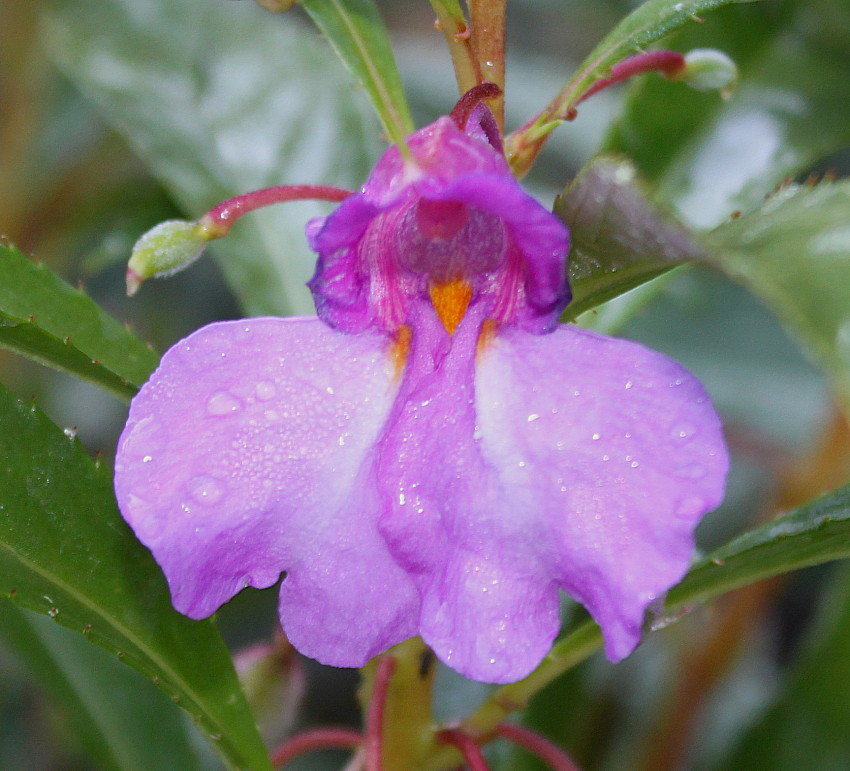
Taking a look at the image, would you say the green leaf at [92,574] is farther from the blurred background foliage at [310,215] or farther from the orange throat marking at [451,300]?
the orange throat marking at [451,300]

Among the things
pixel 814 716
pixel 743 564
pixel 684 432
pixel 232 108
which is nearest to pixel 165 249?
pixel 684 432


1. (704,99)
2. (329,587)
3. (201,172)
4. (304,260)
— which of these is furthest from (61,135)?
(329,587)

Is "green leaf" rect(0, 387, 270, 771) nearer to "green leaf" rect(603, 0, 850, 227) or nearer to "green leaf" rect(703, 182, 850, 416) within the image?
"green leaf" rect(703, 182, 850, 416)

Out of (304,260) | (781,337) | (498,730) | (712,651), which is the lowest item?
(781,337)

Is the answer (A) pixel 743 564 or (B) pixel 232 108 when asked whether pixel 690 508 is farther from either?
(B) pixel 232 108

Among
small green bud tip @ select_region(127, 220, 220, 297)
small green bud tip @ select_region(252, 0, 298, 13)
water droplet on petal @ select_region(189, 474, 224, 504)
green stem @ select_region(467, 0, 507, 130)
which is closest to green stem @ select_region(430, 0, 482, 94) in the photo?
green stem @ select_region(467, 0, 507, 130)

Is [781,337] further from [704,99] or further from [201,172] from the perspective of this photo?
[201,172]

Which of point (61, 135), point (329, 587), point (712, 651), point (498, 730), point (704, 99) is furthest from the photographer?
point (61, 135)
